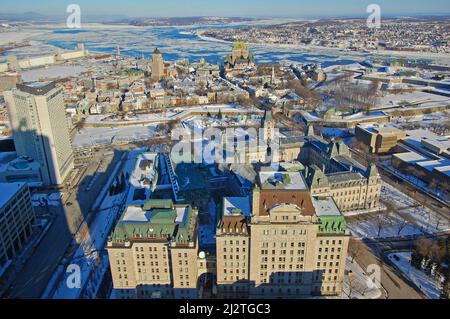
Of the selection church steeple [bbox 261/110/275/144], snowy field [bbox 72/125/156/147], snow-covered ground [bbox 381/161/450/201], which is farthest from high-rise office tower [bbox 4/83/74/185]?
snow-covered ground [bbox 381/161/450/201]

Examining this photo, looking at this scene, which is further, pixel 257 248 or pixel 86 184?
pixel 86 184

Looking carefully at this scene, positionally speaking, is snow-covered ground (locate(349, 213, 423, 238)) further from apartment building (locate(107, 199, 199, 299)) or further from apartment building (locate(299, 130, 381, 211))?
apartment building (locate(107, 199, 199, 299))

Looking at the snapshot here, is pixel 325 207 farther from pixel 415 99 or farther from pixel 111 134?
pixel 415 99

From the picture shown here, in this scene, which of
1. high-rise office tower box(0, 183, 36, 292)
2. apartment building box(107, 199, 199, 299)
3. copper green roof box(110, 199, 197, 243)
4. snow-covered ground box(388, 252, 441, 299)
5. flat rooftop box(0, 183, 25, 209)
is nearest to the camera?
apartment building box(107, 199, 199, 299)

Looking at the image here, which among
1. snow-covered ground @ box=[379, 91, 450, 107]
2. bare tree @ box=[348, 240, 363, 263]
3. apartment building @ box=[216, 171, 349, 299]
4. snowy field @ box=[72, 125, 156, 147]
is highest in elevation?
apartment building @ box=[216, 171, 349, 299]

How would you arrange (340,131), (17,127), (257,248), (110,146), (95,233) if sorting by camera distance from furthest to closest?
(340,131), (110,146), (17,127), (95,233), (257,248)
